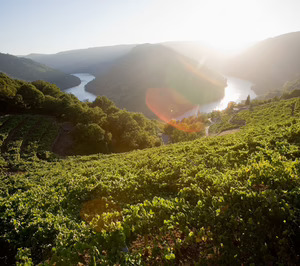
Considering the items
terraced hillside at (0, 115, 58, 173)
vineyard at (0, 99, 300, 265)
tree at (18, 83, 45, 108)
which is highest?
tree at (18, 83, 45, 108)

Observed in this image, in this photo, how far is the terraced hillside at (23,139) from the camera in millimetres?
25328

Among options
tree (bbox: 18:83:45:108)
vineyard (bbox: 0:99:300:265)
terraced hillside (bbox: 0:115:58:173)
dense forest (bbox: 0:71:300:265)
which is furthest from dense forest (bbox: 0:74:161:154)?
vineyard (bbox: 0:99:300:265)

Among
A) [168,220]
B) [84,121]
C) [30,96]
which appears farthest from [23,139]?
[168,220]

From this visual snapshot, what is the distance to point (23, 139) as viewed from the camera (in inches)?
1244

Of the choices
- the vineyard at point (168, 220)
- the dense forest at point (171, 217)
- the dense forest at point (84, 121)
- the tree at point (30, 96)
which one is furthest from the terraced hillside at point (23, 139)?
the vineyard at point (168, 220)

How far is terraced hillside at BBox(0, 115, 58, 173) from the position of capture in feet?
83.1

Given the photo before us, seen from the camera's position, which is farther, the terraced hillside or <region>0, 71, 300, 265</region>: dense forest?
the terraced hillside

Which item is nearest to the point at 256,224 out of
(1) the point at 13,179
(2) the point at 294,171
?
(2) the point at 294,171

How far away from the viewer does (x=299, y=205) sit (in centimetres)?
615

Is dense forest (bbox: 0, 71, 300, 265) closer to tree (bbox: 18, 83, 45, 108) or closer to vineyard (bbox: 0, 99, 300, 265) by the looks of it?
vineyard (bbox: 0, 99, 300, 265)

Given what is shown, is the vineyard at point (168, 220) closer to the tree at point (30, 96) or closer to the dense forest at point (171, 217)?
the dense forest at point (171, 217)

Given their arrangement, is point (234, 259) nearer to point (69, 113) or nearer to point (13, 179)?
point (13, 179)

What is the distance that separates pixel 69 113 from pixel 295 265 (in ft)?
166

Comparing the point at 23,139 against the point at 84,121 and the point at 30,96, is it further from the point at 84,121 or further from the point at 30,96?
the point at 30,96
